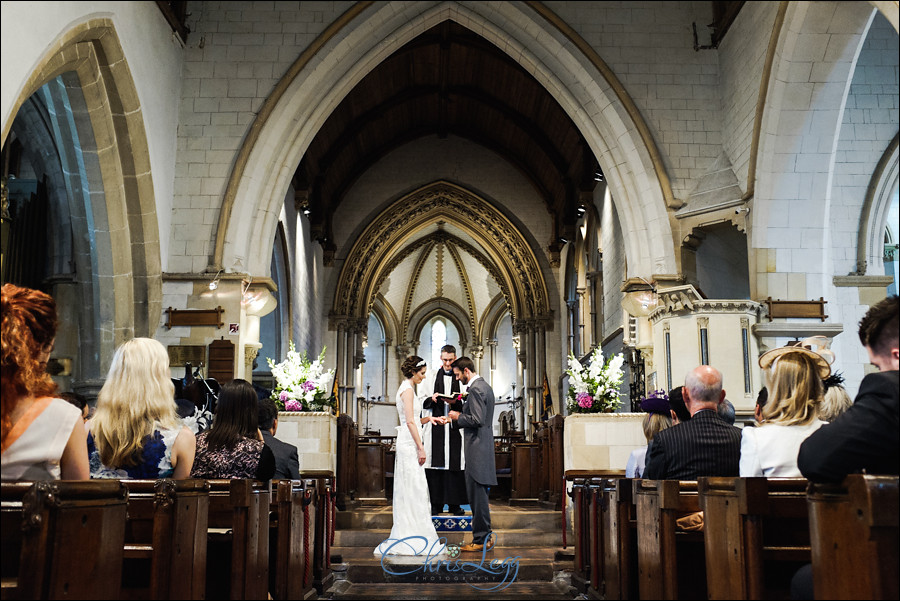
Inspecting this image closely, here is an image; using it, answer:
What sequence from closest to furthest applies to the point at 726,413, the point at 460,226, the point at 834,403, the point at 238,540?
the point at 238,540 < the point at 834,403 < the point at 726,413 < the point at 460,226

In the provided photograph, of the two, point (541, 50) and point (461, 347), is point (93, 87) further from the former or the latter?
point (461, 347)

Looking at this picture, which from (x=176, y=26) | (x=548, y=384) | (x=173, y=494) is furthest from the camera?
(x=548, y=384)

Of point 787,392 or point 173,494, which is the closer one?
point 173,494

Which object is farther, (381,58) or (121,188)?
(381,58)

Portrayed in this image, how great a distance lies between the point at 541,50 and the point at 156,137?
4041 millimetres

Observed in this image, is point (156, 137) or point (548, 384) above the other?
point (156, 137)

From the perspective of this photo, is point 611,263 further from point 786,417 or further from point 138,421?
point 138,421

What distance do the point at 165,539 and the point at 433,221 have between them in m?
15.0

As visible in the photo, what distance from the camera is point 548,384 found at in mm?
16875

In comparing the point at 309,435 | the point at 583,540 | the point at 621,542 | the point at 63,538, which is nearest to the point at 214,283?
the point at 309,435

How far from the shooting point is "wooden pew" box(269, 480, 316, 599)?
12.4 feet

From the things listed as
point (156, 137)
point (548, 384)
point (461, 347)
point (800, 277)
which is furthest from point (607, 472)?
point (461, 347)

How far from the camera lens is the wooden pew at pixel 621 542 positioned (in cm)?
371

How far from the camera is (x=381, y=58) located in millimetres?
9227
